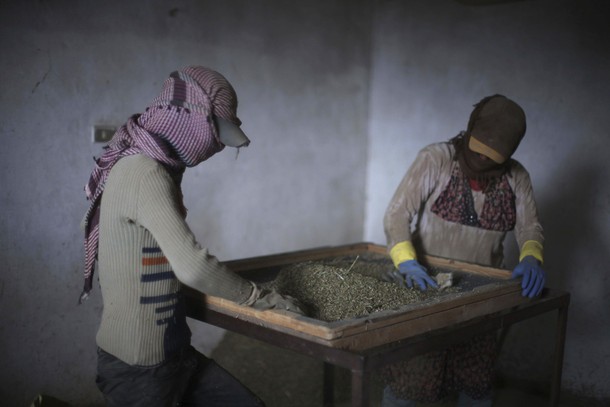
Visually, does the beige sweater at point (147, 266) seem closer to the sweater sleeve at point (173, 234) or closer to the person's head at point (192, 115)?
the sweater sleeve at point (173, 234)

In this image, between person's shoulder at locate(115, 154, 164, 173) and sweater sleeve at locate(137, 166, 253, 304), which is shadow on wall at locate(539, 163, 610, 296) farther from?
person's shoulder at locate(115, 154, 164, 173)

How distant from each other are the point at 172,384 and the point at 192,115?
0.82m

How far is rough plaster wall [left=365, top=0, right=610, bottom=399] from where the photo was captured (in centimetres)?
335

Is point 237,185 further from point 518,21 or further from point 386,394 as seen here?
point 518,21

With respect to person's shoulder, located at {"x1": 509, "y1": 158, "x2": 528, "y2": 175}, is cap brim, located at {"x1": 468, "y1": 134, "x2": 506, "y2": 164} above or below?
above

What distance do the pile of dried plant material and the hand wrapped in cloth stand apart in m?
0.07

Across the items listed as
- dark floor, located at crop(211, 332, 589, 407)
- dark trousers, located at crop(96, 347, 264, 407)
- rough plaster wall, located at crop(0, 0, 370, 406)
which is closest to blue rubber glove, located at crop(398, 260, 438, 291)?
dark trousers, located at crop(96, 347, 264, 407)

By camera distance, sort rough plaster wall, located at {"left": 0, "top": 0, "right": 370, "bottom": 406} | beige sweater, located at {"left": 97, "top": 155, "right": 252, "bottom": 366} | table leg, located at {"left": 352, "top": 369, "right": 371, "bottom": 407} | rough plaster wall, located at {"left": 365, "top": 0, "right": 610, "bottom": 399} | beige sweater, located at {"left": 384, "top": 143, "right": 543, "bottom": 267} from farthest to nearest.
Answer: rough plaster wall, located at {"left": 365, "top": 0, "right": 610, "bottom": 399} → rough plaster wall, located at {"left": 0, "top": 0, "right": 370, "bottom": 406} → beige sweater, located at {"left": 384, "top": 143, "right": 543, "bottom": 267} → beige sweater, located at {"left": 97, "top": 155, "right": 252, "bottom": 366} → table leg, located at {"left": 352, "top": 369, "right": 371, "bottom": 407}

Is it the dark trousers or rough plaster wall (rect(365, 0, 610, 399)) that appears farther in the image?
rough plaster wall (rect(365, 0, 610, 399))

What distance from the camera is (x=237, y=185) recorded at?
367 centimetres

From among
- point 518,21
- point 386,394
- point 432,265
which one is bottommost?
point 386,394

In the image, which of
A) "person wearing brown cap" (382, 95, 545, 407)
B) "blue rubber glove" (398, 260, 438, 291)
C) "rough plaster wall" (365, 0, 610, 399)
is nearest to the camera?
"blue rubber glove" (398, 260, 438, 291)

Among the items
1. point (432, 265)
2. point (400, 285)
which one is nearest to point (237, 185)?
point (432, 265)

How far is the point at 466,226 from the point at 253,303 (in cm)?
124
